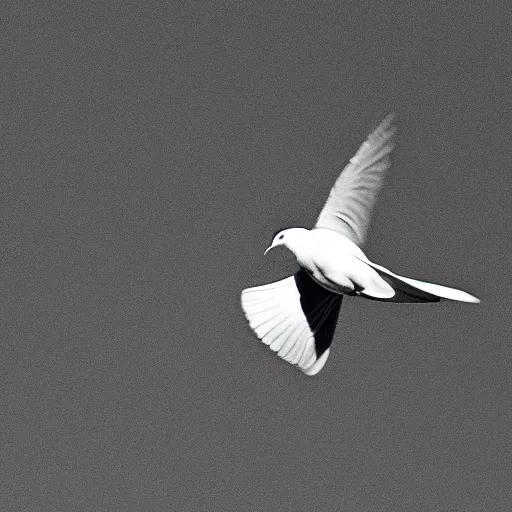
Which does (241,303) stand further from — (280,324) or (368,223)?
(368,223)

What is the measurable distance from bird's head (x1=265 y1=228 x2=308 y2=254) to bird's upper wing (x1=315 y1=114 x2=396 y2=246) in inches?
3.5

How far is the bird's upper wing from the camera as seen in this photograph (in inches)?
167

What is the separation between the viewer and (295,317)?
178 inches

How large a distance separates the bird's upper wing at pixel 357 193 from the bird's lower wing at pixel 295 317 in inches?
10.7

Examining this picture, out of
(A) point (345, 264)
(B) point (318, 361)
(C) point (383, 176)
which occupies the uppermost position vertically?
(C) point (383, 176)

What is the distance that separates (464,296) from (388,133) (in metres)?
0.63

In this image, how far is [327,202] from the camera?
14.2ft

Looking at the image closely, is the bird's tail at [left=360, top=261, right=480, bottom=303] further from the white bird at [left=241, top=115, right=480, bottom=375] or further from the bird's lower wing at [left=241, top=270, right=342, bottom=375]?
the bird's lower wing at [left=241, top=270, right=342, bottom=375]

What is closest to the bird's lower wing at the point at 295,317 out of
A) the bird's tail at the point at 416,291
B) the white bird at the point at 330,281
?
the white bird at the point at 330,281

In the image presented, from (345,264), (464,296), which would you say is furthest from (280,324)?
(464,296)

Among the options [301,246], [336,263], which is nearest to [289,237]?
[301,246]

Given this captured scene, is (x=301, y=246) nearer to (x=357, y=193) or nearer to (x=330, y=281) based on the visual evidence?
(x=330, y=281)

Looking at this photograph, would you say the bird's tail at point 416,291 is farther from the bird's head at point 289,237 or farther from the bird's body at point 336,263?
the bird's head at point 289,237

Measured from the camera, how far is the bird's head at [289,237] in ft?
13.9
